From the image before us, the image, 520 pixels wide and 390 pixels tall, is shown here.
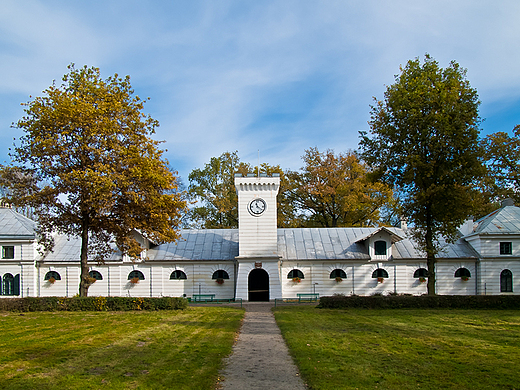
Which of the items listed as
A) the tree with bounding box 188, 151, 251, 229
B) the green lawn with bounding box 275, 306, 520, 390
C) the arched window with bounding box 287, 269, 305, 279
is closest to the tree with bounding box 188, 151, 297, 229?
the tree with bounding box 188, 151, 251, 229

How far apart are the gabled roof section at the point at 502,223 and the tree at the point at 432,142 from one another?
368 inches

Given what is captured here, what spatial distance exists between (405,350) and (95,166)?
17.5 m

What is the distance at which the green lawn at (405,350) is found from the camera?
9.28m

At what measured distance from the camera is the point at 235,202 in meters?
45.9

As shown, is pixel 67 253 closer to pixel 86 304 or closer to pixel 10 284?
pixel 10 284

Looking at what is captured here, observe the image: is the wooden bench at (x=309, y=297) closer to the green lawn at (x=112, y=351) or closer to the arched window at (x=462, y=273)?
the arched window at (x=462, y=273)

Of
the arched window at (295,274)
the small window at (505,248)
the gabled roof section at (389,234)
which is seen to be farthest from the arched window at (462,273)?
the arched window at (295,274)

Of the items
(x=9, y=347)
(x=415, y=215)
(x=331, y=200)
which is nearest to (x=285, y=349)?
(x=9, y=347)

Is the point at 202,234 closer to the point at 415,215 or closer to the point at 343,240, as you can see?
the point at 343,240

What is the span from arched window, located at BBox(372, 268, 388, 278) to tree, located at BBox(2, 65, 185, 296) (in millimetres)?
15966

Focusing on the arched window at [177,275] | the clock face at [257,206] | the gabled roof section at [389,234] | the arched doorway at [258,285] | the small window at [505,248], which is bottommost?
the arched doorway at [258,285]

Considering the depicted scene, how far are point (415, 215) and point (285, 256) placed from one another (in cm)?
1092

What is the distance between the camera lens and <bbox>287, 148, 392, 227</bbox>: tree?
42.9m

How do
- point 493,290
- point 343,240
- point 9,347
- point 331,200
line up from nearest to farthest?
point 9,347 < point 493,290 < point 343,240 < point 331,200
